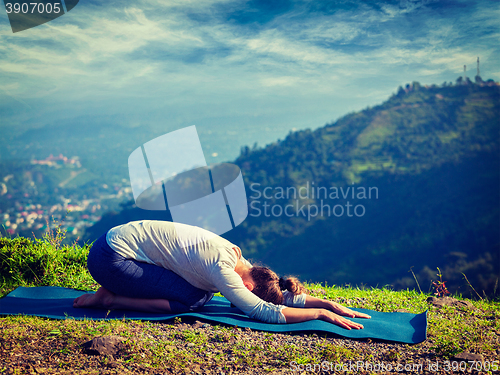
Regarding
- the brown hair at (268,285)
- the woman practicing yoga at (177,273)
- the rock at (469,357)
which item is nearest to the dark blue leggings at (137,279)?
the woman practicing yoga at (177,273)

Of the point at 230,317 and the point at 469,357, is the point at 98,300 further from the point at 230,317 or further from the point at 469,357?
the point at 469,357

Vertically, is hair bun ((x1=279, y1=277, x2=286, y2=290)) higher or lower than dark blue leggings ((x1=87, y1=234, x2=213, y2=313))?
lower

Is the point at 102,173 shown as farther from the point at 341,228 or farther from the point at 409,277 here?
the point at 409,277

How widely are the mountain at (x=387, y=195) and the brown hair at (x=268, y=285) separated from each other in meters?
28.8

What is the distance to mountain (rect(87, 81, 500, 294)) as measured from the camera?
36625mm

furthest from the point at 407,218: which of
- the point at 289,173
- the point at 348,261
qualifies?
the point at 289,173

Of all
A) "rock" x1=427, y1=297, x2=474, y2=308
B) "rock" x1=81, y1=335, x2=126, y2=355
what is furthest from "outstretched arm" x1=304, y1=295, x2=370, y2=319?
"rock" x1=81, y1=335, x2=126, y2=355

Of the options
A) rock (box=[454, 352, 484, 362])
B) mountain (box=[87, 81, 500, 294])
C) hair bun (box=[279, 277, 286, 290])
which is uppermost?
hair bun (box=[279, 277, 286, 290])

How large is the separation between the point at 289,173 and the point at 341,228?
1013 centimetres

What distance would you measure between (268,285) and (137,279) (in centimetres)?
96

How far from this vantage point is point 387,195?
4594 cm

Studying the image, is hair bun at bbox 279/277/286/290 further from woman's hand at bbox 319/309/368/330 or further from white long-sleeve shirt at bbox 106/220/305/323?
woman's hand at bbox 319/309/368/330

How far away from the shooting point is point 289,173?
47.8 m

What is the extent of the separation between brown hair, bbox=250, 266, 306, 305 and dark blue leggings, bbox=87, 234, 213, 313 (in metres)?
0.46
